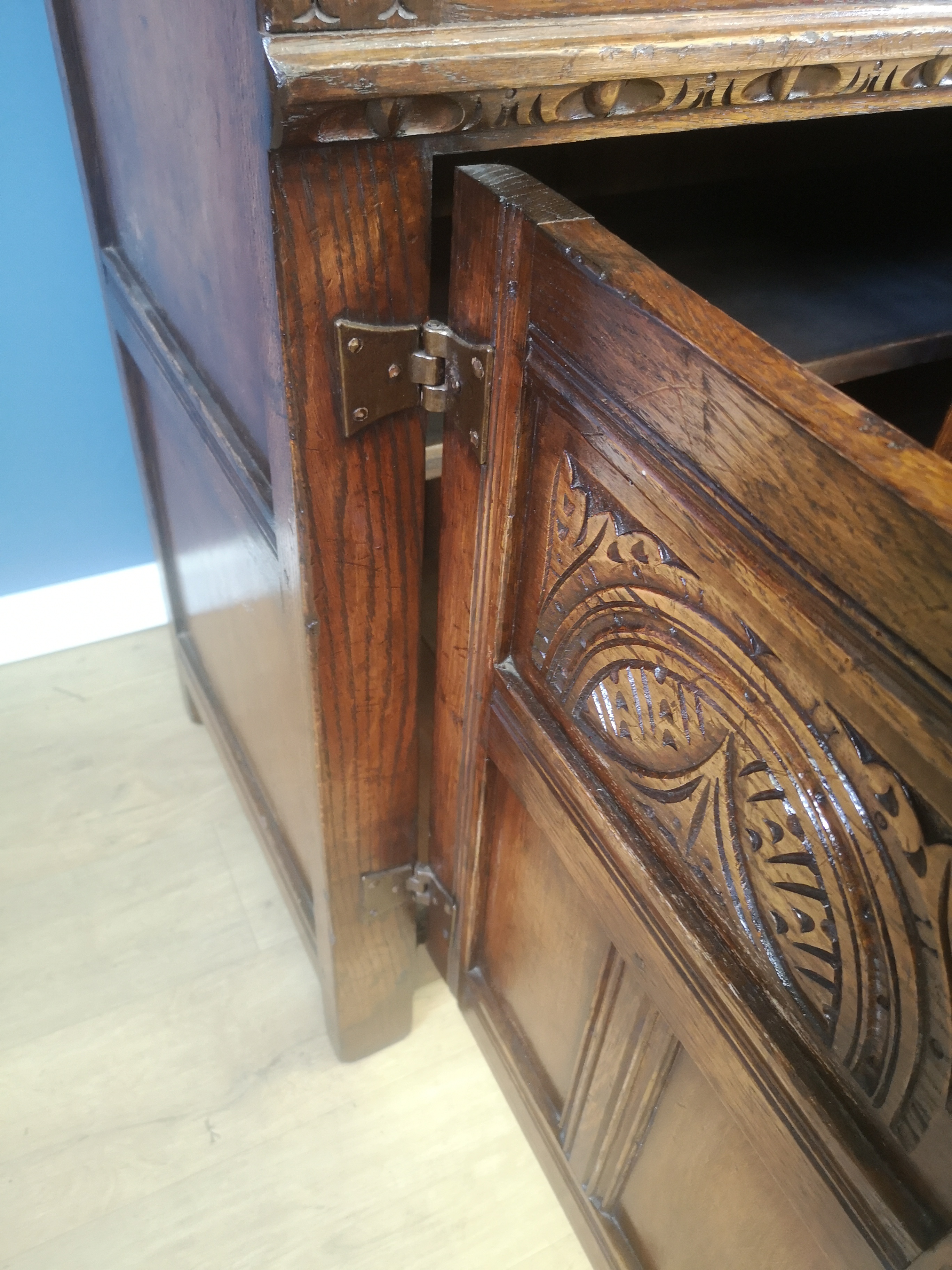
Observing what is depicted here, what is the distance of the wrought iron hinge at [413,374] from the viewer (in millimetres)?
470

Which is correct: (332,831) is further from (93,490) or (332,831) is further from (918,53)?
(93,490)

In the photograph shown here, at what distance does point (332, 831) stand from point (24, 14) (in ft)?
2.80

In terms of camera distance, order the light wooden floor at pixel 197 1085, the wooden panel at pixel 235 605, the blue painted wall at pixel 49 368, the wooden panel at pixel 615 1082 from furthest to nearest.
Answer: the blue painted wall at pixel 49 368, the light wooden floor at pixel 197 1085, the wooden panel at pixel 235 605, the wooden panel at pixel 615 1082

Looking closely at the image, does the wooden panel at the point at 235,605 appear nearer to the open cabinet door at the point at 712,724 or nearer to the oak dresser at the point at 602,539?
the oak dresser at the point at 602,539

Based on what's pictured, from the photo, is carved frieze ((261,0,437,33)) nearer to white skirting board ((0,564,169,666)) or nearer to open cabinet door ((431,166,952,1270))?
open cabinet door ((431,166,952,1270))

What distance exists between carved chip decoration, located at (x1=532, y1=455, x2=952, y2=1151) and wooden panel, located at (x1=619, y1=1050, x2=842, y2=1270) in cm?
13

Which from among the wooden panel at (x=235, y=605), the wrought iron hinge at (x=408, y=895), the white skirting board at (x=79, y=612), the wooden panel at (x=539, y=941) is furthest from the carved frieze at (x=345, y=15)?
the white skirting board at (x=79, y=612)

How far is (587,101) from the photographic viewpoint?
1.36 ft

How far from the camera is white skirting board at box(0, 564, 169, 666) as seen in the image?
133 cm

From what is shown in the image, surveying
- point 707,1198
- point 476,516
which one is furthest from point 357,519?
point 707,1198

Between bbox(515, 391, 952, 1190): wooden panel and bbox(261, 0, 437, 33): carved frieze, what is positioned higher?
bbox(261, 0, 437, 33): carved frieze

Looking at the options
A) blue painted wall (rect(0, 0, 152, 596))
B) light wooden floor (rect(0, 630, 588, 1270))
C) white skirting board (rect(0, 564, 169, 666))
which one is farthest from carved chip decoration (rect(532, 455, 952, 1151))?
white skirting board (rect(0, 564, 169, 666))

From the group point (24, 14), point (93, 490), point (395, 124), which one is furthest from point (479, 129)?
point (93, 490)

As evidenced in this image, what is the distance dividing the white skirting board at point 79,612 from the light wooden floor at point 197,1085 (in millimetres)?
202
